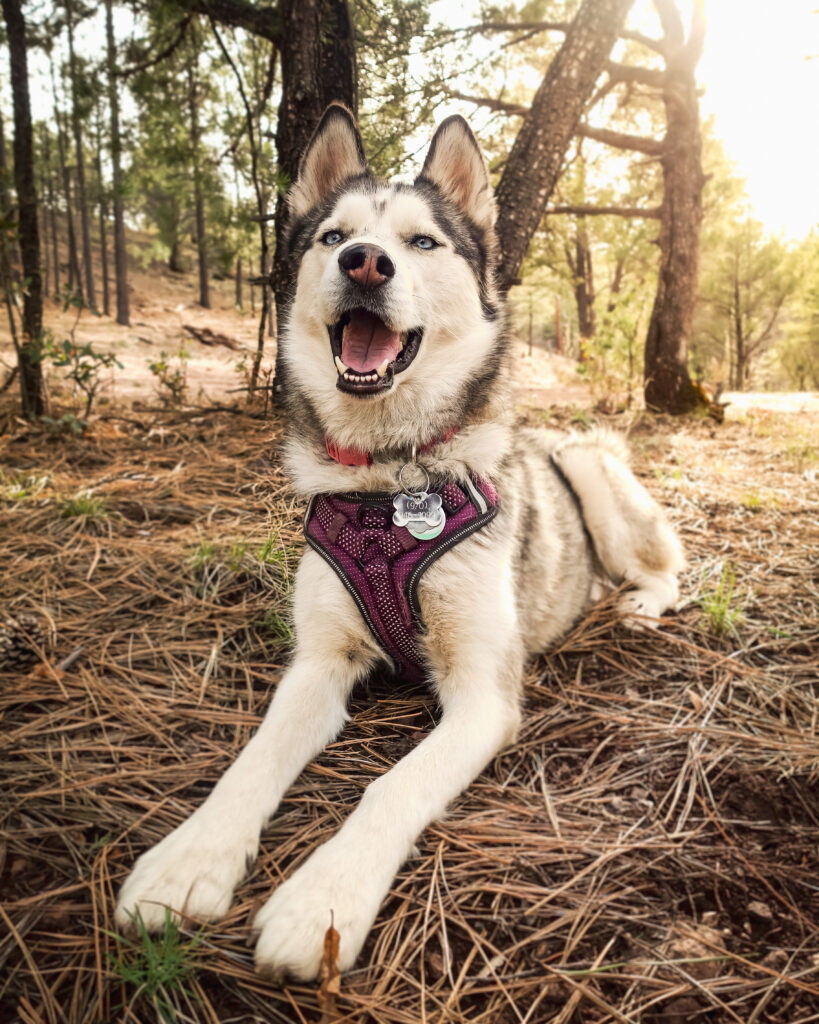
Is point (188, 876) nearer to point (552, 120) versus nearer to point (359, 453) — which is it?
point (359, 453)

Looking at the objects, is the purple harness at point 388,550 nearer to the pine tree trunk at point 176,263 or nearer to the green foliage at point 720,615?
the green foliage at point 720,615

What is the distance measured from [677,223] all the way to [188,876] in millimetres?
9599

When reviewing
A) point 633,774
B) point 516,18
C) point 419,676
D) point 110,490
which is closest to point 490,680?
point 419,676

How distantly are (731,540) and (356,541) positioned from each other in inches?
112

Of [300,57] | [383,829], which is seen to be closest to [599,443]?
[383,829]

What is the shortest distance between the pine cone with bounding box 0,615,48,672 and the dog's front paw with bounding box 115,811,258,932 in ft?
3.93

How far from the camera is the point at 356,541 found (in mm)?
2084

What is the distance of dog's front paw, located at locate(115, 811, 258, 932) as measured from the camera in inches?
53.0

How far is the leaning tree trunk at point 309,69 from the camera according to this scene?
3.88 m

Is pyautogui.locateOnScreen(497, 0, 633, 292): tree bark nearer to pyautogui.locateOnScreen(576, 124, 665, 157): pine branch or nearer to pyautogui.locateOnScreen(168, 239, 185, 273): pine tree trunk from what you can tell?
pyautogui.locateOnScreen(576, 124, 665, 157): pine branch

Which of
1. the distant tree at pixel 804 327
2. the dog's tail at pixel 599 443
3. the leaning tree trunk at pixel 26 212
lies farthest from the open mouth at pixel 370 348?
the distant tree at pixel 804 327

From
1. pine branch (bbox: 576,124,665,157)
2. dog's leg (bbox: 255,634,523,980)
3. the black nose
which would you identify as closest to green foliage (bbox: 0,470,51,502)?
the black nose

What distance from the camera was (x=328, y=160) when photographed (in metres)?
2.71

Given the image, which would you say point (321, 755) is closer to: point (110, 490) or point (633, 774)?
point (633, 774)
